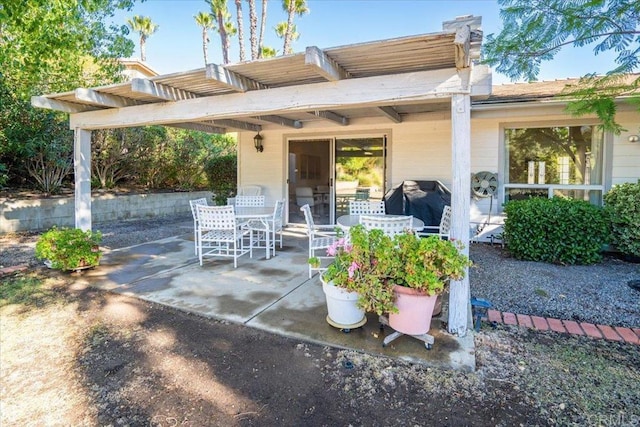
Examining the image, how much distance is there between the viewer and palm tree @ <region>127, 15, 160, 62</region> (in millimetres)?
21250

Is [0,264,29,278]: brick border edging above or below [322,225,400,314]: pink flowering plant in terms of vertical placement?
below

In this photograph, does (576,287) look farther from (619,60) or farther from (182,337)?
(182,337)

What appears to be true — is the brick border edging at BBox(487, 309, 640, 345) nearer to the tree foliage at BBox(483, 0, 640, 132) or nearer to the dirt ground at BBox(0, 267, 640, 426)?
the dirt ground at BBox(0, 267, 640, 426)

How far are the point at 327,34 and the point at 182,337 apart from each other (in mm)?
14859

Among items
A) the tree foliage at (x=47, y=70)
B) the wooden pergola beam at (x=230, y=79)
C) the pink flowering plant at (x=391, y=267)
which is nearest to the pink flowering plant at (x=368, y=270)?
the pink flowering plant at (x=391, y=267)

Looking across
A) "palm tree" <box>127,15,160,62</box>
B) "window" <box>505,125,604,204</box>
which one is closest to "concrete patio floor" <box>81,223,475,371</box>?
"window" <box>505,125,604,204</box>

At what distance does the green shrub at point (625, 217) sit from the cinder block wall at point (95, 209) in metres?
10.4

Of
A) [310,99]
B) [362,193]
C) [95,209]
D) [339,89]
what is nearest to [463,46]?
[339,89]

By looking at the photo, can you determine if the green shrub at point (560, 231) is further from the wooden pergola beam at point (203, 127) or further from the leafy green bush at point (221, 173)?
the leafy green bush at point (221, 173)

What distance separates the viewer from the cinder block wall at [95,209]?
23.1 feet

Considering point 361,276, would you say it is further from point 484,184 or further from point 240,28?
point 240,28

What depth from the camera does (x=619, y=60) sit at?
424cm

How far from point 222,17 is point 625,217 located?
15297mm

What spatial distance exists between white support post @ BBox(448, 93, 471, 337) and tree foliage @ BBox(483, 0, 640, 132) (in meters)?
2.55
